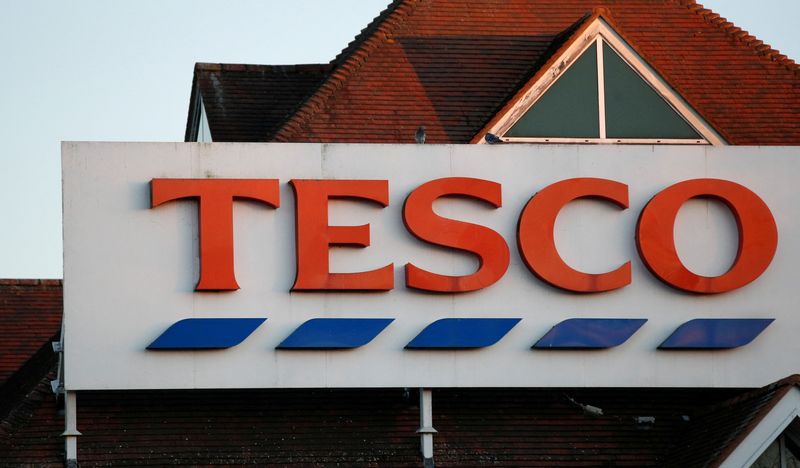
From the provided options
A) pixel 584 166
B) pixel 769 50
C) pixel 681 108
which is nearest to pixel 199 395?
pixel 584 166

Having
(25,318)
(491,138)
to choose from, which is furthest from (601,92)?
(25,318)

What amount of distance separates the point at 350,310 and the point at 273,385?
1681 mm

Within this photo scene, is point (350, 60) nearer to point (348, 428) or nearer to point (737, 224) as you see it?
point (348, 428)

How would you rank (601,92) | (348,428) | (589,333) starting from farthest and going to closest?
(601,92) → (589,333) → (348,428)

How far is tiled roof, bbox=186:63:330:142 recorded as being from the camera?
29938mm

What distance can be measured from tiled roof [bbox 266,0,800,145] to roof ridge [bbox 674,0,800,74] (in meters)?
0.02

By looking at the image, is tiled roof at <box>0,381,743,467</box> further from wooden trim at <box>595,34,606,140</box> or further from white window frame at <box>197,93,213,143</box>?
white window frame at <box>197,93,213,143</box>

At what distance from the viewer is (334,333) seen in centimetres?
2595

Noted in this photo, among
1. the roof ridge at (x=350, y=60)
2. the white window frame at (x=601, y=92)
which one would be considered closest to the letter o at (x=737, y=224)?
the white window frame at (x=601, y=92)

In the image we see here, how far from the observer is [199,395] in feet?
85.7

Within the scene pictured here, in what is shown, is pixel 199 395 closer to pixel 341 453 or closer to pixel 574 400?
pixel 341 453

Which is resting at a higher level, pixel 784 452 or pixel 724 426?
pixel 724 426

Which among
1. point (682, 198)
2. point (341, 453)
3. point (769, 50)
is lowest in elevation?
point (341, 453)

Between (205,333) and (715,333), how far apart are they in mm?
8079
